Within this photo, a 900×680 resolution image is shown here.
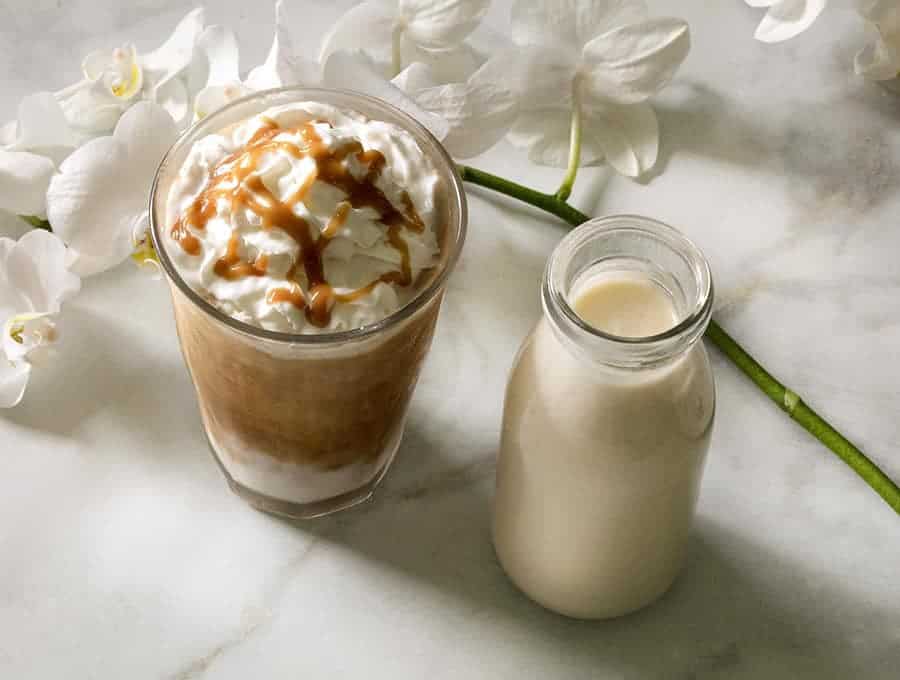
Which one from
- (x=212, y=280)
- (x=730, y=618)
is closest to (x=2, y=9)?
(x=212, y=280)

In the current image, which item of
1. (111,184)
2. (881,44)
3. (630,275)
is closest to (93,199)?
(111,184)

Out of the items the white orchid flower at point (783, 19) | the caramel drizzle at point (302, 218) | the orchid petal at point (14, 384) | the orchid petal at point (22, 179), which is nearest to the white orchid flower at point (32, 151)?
the orchid petal at point (22, 179)

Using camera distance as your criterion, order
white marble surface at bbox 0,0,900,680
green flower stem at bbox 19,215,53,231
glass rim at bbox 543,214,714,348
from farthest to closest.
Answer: green flower stem at bbox 19,215,53,231 → white marble surface at bbox 0,0,900,680 → glass rim at bbox 543,214,714,348

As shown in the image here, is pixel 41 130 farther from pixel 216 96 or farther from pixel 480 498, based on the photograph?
pixel 480 498

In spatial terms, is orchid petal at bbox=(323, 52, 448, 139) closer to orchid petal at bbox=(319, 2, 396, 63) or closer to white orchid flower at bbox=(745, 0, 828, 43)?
orchid petal at bbox=(319, 2, 396, 63)

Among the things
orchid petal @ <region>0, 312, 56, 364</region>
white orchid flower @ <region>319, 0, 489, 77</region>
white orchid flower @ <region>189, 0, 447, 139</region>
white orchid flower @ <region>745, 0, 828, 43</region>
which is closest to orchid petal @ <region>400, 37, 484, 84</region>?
white orchid flower @ <region>319, 0, 489, 77</region>

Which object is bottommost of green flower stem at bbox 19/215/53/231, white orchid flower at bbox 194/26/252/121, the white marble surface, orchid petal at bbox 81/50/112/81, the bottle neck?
the white marble surface
